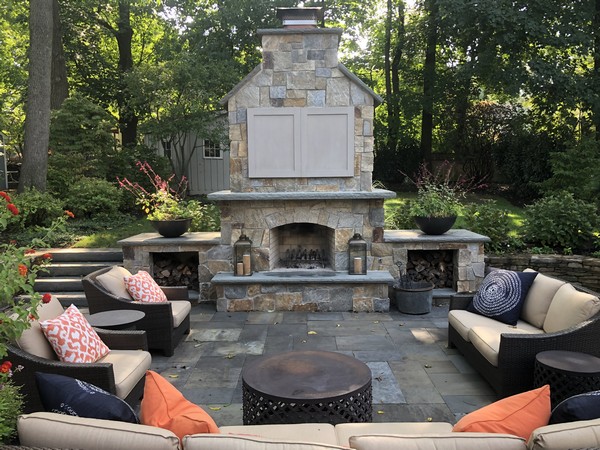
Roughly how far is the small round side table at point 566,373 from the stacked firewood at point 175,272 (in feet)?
16.3

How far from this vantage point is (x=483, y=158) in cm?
1648

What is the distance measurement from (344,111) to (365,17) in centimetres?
1243

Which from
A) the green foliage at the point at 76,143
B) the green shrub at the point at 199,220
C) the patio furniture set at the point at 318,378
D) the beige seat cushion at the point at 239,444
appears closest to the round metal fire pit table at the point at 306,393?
the patio furniture set at the point at 318,378

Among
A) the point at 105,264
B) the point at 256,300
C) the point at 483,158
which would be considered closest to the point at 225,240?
the point at 256,300

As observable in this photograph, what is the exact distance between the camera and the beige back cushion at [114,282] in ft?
17.3

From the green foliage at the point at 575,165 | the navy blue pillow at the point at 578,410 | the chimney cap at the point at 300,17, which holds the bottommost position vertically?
the navy blue pillow at the point at 578,410

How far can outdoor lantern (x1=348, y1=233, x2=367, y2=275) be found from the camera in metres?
6.91

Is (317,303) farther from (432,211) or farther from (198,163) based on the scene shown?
(198,163)

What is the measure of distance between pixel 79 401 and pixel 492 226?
23.1ft

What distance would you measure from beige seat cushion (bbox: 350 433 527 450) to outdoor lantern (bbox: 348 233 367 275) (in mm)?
4802

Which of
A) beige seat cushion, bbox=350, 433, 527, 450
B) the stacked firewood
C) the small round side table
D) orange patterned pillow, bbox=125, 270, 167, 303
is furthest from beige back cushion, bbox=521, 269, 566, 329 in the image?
the stacked firewood

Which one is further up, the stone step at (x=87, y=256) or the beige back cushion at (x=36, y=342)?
the beige back cushion at (x=36, y=342)

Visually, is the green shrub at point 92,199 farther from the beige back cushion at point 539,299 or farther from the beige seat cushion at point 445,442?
the beige seat cushion at point 445,442

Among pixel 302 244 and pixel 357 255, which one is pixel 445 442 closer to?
pixel 357 255
